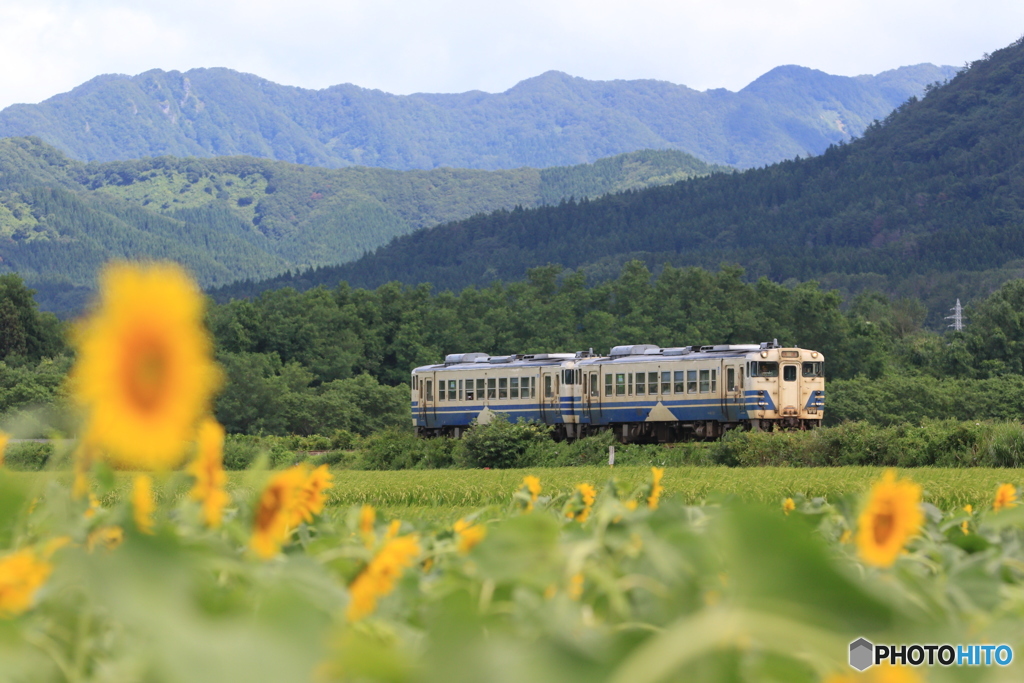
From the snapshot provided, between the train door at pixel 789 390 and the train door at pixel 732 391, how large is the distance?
1124 millimetres

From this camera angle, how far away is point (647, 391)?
2869 cm

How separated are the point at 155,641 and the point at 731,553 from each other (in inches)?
17.3

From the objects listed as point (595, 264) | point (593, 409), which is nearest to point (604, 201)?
point (595, 264)

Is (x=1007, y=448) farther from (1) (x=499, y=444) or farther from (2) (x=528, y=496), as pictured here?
(2) (x=528, y=496)

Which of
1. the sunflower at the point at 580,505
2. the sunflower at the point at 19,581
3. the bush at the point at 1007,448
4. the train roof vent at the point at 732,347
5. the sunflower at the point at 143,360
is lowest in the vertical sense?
the bush at the point at 1007,448

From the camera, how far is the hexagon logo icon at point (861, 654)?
100 cm

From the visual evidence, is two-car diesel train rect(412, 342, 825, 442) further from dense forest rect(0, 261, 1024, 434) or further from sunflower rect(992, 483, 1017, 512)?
sunflower rect(992, 483, 1017, 512)

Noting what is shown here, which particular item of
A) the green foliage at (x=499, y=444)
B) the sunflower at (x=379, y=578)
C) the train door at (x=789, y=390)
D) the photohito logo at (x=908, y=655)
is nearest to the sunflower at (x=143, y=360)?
the sunflower at (x=379, y=578)

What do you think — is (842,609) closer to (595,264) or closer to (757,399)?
(757,399)

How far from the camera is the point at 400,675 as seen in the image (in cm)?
81

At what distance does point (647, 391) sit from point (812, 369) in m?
4.39

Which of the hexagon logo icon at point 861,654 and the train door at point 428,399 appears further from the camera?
the train door at point 428,399

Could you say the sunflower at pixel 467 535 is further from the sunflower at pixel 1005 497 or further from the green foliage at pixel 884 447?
the green foliage at pixel 884 447

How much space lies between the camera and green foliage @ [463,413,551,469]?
72.3 feet
